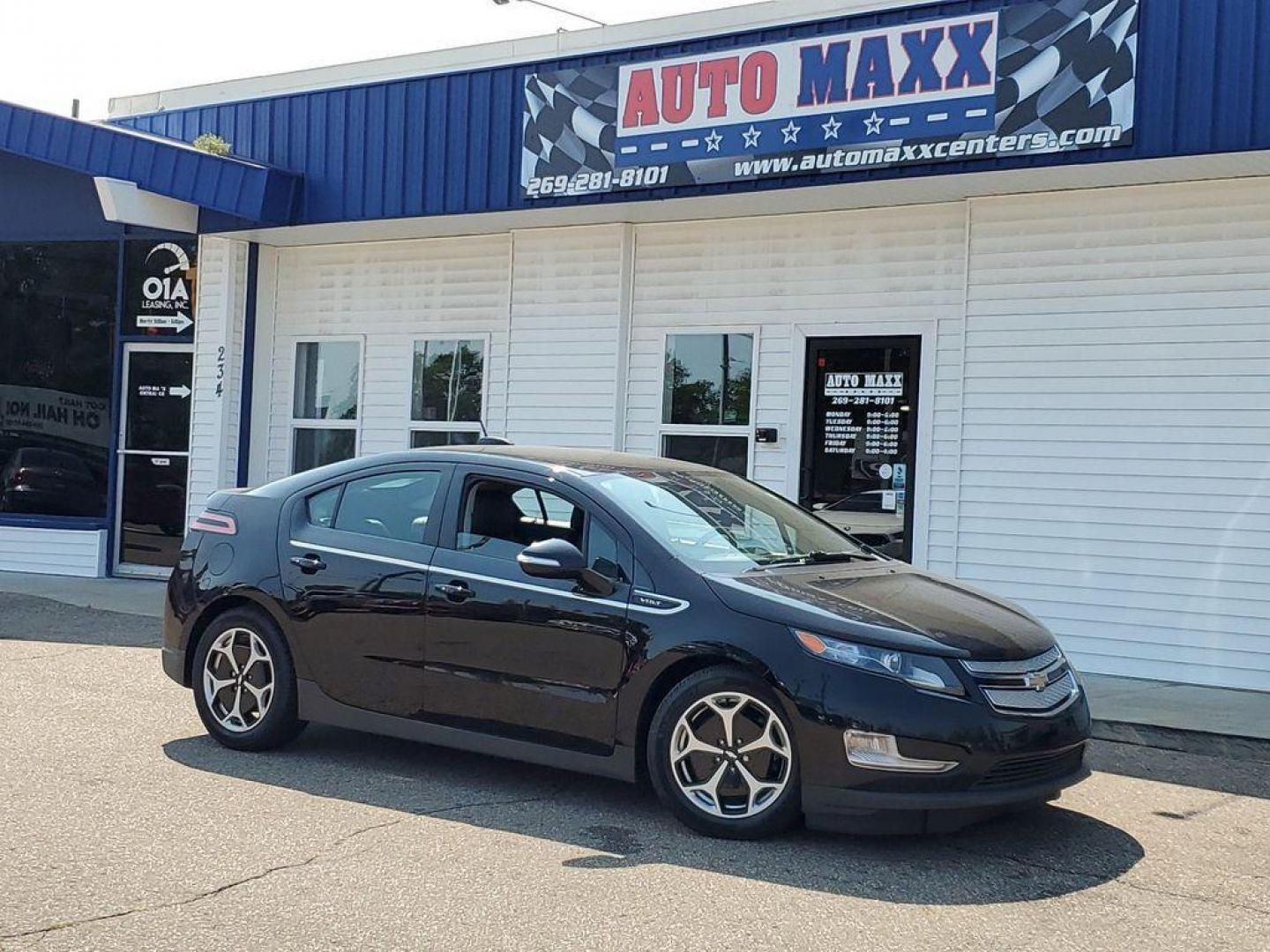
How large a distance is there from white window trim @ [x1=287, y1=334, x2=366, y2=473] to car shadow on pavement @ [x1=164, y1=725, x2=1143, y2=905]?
708cm

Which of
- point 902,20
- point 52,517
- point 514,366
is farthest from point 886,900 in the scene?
point 52,517

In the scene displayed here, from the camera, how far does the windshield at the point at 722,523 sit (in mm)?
5988

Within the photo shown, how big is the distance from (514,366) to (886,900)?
8602 mm

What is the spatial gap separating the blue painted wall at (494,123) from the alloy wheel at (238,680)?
5583 mm

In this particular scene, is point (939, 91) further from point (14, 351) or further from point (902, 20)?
point (14, 351)

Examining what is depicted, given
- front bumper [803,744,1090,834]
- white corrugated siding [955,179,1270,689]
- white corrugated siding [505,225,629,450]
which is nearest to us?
front bumper [803,744,1090,834]

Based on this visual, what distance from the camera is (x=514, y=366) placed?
41.9 ft

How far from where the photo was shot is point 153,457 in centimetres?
1434

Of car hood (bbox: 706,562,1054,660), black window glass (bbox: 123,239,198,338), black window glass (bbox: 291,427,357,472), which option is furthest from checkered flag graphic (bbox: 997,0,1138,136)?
black window glass (bbox: 123,239,198,338)

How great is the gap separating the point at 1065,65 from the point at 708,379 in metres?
4.02

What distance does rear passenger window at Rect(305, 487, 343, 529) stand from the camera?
6.78 m

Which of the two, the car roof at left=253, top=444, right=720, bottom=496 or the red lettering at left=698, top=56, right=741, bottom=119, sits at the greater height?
the red lettering at left=698, top=56, right=741, bottom=119

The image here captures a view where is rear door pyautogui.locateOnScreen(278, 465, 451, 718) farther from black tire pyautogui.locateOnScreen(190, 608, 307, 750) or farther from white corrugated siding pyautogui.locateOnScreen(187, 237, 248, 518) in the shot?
white corrugated siding pyautogui.locateOnScreen(187, 237, 248, 518)

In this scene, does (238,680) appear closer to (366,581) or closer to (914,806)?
(366,581)
